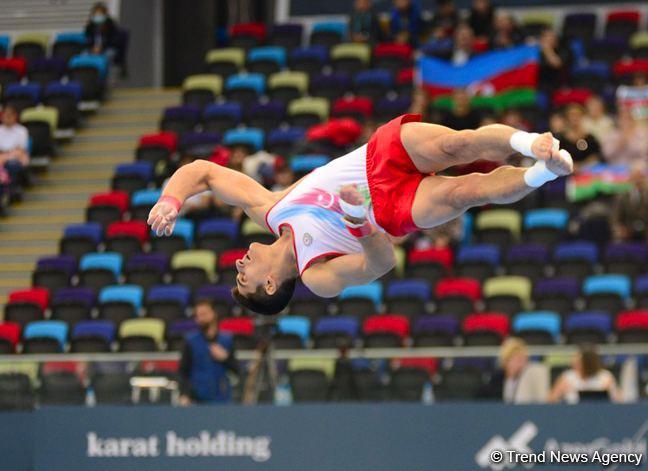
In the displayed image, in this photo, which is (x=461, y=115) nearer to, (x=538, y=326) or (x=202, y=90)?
(x=538, y=326)

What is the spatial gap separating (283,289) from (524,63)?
9.36m

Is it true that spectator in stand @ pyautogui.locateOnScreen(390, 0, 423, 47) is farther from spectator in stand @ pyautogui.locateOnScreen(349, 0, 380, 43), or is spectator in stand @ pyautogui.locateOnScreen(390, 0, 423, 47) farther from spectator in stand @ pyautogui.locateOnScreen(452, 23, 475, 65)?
spectator in stand @ pyautogui.locateOnScreen(452, 23, 475, 65)

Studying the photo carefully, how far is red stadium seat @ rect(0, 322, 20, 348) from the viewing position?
15.3m

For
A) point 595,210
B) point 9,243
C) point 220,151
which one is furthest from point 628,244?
point 9,243

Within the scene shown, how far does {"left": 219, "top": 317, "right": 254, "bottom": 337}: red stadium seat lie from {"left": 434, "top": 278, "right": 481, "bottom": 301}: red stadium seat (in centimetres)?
208

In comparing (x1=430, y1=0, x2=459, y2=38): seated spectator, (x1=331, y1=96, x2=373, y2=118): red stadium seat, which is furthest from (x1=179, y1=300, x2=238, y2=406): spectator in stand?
(x1=430, y1=0, x2=459, y2=38): seated spectator

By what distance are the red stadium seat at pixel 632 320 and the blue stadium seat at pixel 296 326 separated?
10.9ft

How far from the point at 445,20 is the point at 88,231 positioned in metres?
5.89

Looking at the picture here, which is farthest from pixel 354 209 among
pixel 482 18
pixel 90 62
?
pixel 90 62

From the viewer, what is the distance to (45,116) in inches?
776

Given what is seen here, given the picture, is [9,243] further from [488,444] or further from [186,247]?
[488,444]

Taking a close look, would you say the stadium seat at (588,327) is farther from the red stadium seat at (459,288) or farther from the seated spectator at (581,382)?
the seated spectator at (581,382)

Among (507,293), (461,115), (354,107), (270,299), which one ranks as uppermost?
(461,115)

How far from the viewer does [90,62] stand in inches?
818
